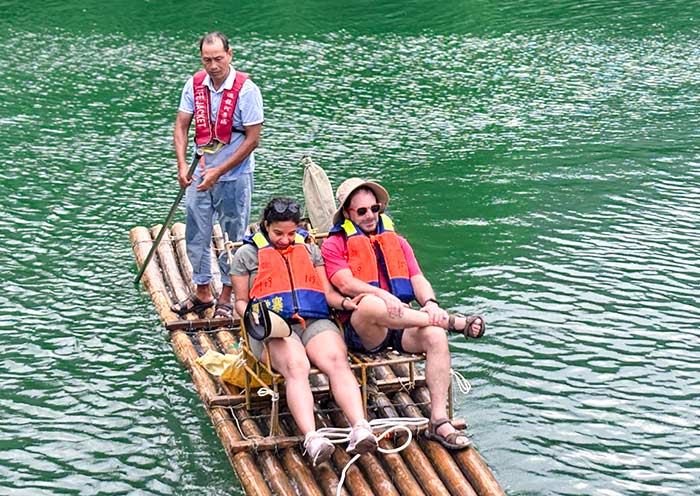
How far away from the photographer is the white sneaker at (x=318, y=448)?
8039 mm

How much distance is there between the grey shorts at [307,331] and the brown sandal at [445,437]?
1.15m

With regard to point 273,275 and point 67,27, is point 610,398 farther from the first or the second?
point 67,27

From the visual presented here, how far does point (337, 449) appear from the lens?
8555 millimetres

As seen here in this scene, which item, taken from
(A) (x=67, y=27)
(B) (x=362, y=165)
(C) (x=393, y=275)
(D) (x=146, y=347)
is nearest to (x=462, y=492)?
(C) (x=393, y=275)

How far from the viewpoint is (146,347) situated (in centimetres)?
1216

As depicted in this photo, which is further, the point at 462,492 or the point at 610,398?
the point at 610,398

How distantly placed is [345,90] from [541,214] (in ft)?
30.2

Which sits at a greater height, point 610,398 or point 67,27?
point 67,27

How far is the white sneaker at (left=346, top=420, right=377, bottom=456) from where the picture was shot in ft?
26.6

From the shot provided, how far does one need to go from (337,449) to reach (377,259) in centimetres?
182

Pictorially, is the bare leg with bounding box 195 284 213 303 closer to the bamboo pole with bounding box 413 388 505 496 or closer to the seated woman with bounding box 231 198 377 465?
the seated woman with bounding box 231 198 377 465

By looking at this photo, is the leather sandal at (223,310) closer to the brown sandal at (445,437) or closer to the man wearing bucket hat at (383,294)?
the man wearing bucket hat at (383,294)

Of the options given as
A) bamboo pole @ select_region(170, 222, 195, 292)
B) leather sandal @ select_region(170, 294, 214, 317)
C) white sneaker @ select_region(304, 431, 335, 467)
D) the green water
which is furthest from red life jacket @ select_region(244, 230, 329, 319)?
bamboo pole @ select_region(170, 222, 195, 292)

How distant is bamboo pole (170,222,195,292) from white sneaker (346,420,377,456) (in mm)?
5322
